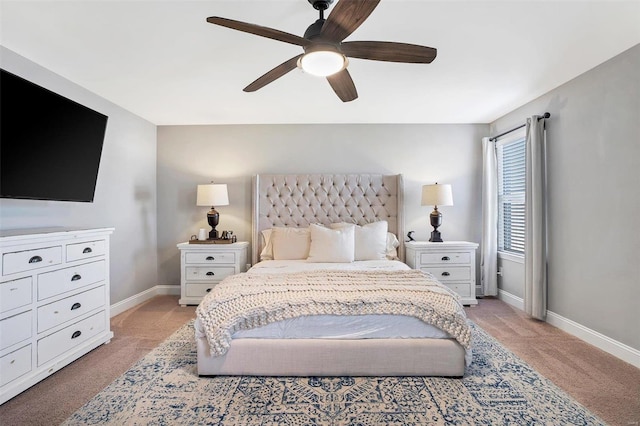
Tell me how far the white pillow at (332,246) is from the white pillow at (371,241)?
0.14 m

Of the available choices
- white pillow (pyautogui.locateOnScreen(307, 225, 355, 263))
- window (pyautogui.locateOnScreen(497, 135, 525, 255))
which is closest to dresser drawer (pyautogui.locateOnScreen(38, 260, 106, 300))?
white pillow (pyautogui.locateOnScreen(307, 225, 355, 263))

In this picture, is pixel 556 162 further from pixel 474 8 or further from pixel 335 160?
pixel 335 160

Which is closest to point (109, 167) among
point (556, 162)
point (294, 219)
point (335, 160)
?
point (294, 219)

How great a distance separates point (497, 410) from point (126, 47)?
140 inches

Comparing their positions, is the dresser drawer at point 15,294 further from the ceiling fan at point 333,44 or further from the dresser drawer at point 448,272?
the dresser drawer at point 448,272

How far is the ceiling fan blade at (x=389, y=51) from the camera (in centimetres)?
182

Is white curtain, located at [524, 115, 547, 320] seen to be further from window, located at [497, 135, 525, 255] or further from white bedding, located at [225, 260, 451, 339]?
white bedding, located at [225, 260, 451, 339]

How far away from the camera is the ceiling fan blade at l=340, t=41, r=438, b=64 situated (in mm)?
1816

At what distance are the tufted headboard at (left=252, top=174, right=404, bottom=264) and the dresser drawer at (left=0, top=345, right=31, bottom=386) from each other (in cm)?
253

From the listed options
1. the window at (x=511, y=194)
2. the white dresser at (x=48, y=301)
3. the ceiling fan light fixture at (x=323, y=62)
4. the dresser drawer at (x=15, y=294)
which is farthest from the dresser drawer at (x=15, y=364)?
the window at (x=511, y=194)

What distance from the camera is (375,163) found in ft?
15.0

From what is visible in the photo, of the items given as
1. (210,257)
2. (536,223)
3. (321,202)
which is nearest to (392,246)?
(321,202)

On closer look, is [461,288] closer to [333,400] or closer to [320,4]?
[333,400]

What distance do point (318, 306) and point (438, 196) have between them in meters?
2.57
